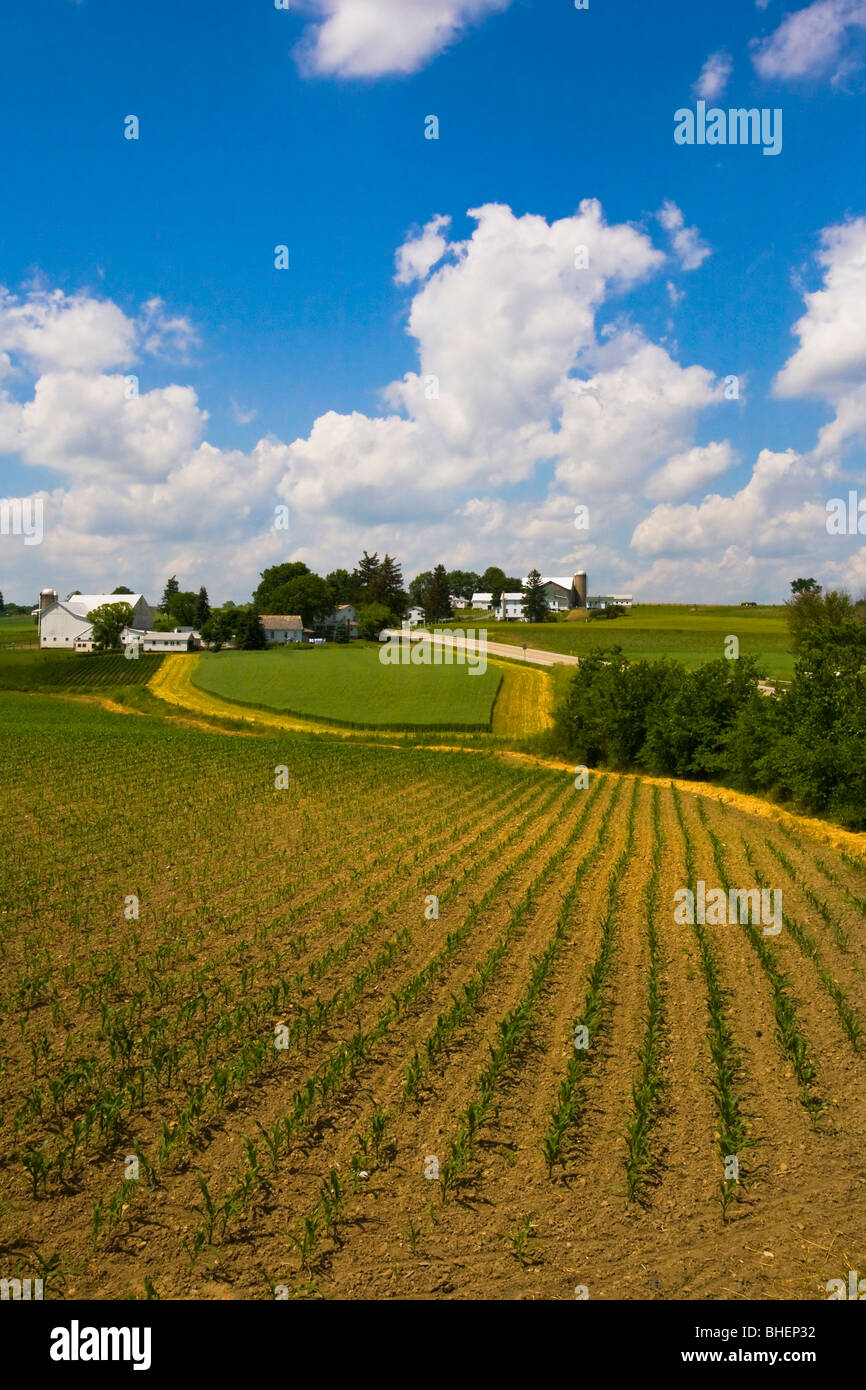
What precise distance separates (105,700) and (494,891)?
6278 centimetres

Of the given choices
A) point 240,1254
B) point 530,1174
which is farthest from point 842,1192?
point 240,1254

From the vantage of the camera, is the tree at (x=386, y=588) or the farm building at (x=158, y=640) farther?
the tree at (x=386, y=588)

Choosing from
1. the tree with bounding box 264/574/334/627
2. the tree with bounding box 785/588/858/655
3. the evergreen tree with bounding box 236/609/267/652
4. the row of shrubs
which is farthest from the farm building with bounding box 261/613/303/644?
the row of shrubs

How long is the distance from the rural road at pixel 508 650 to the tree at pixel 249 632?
993 inches

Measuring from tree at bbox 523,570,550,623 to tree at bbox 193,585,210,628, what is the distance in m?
60.6

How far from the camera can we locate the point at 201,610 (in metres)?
148

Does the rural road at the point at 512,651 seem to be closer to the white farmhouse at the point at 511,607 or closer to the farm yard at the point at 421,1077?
the white farmhouse at the point at 511,607

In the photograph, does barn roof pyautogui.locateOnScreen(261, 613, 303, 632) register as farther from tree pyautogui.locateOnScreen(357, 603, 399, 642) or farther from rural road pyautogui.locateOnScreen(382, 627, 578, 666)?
rural road pyautogui.locateOnScreen(382, 627, 578, 666)

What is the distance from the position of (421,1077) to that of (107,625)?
111183 millimetres

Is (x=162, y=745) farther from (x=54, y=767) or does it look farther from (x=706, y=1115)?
(x=706, y=1115)

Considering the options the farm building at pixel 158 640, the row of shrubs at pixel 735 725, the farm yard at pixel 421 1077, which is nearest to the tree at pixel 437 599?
the farm building at pixel 158 640

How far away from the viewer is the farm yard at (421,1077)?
262 inches

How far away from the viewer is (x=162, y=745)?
39.3 meters

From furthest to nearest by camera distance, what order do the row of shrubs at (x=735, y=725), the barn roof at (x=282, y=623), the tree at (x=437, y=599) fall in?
the tree at (x=437, y=599) < the barn roof at (x=282, y=623) < the row of shrubs at (x=735, y=725)
